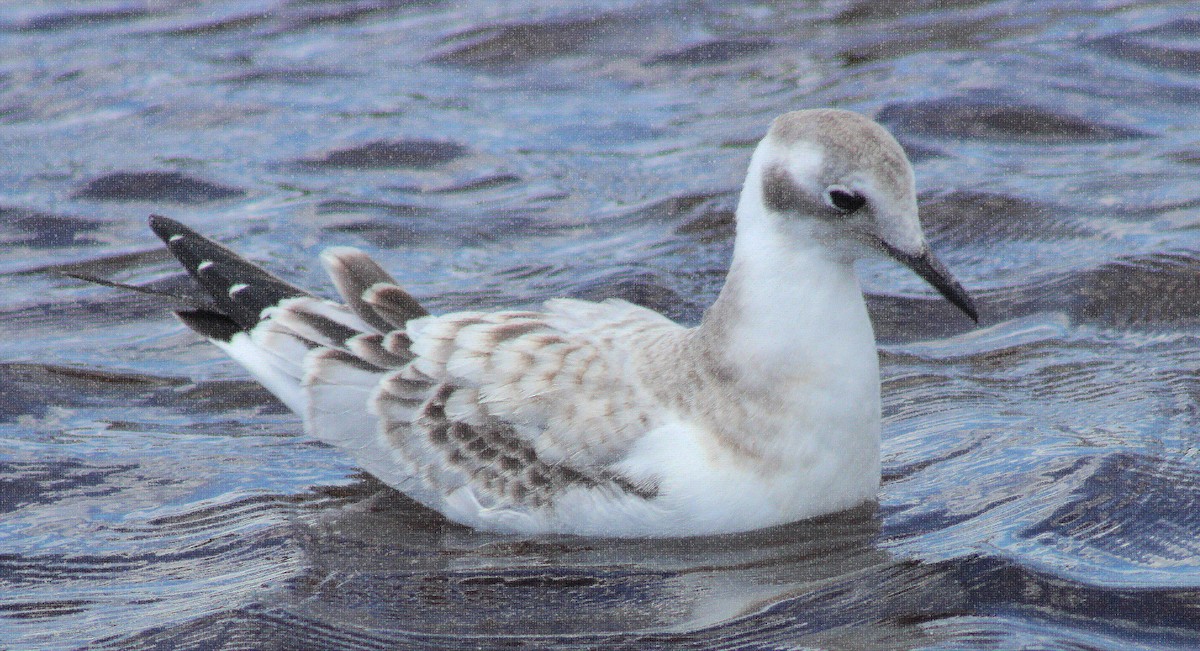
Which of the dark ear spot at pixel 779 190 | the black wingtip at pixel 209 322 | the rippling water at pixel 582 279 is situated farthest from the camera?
the black wingtip at pixel 209 322

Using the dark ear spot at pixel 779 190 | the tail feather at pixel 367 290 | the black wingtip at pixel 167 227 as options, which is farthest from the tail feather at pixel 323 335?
the dark ear spot at pixel 779 190

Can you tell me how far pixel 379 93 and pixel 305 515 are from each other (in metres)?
5.59

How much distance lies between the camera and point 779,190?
532cm

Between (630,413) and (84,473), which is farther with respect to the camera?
(84,473)

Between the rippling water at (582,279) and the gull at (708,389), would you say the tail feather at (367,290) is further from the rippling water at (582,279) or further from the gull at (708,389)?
the rippling water at (582,279)

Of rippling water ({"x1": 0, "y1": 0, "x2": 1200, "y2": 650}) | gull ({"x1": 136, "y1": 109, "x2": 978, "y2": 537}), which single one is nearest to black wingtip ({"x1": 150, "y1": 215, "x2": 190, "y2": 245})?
rippling water ({"x1": 0, "y1": 0, "x2": 1200, "y2": 650})

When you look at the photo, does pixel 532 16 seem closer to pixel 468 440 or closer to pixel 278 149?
pixel 278 149

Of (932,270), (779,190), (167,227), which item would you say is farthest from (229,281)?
(932,270)

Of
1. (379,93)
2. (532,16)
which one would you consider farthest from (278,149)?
(532,16)

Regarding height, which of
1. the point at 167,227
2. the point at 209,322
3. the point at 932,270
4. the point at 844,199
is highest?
the point at 844,199

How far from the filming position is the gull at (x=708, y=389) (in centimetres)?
527

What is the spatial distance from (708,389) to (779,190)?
28.3 inches

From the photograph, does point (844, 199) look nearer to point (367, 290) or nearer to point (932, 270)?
point (932, 270)

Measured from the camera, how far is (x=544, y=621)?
5070 millimetres
